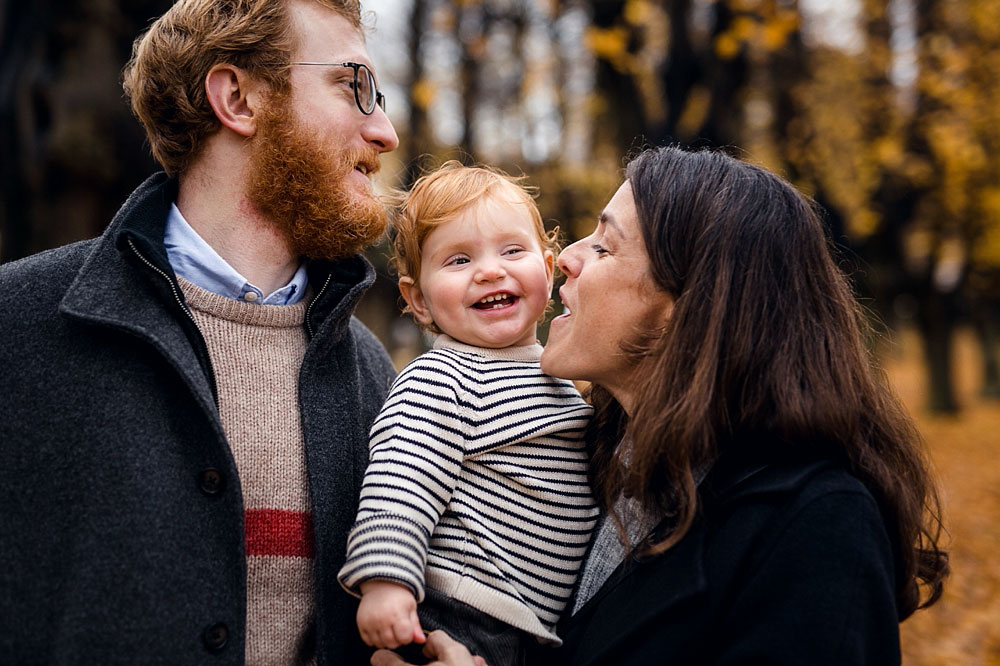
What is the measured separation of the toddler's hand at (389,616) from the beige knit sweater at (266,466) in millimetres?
300

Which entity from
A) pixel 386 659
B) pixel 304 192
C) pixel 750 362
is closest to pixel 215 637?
pixel 386 659

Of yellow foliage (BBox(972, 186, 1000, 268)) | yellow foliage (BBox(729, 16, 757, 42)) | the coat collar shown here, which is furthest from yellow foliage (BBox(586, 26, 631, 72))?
yellow foliage (BBox(972, 186, 1000, 268))

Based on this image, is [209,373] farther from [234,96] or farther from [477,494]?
[234,96]

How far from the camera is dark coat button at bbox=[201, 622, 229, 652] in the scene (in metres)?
2.06

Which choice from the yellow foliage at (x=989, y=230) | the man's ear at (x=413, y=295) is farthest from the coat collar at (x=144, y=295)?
the yellow foliage at (x=989, y=230)

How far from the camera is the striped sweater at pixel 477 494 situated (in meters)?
2.12

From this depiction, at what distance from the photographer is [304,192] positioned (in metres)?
2.61

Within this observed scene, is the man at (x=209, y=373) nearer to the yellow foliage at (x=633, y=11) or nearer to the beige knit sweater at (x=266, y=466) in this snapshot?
the beige knit sweater at (x=266, y=466)

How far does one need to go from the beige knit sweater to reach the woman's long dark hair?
2.81 ft

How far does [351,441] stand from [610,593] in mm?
839

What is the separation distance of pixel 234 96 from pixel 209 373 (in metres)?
0.95

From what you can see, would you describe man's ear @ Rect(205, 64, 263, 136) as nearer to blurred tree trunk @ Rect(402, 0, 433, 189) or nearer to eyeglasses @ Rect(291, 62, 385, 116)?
eyeglasses @ Rect(291, 62, 385, 116)

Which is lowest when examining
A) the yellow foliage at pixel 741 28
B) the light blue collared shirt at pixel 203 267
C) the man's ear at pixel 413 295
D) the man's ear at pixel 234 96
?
the man's ear at pixel 413 295

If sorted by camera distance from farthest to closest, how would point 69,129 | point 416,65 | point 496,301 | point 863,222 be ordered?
1. point 863,222
2. point 416,65
3. point 69,129
4. point 496,301
